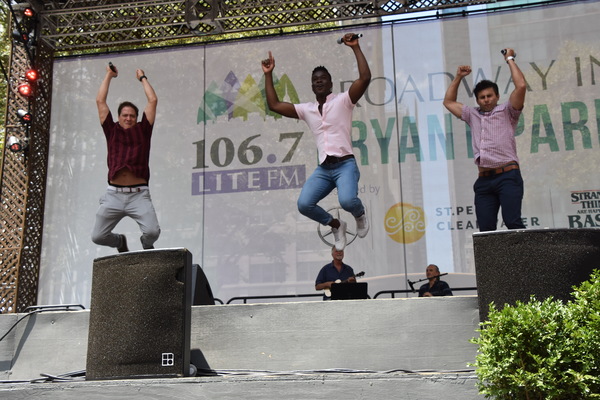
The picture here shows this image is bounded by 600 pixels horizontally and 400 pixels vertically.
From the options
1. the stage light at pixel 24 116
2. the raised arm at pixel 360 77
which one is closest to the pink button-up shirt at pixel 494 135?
the raised arm at pixel 360 77

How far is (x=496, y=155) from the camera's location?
6.33 metres

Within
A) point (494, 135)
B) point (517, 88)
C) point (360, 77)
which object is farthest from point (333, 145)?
point (517, 88)

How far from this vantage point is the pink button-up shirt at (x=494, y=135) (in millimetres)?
6324

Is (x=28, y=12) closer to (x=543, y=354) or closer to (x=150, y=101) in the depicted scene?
(x=150, y=101)

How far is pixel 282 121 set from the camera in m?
10.6

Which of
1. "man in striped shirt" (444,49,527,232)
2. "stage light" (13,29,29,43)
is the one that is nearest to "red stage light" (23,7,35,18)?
"stage light" (13,29,29,43)

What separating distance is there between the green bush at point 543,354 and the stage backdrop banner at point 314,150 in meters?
6.67

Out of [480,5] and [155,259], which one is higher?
[480,5]

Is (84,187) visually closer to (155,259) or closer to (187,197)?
(187,197)

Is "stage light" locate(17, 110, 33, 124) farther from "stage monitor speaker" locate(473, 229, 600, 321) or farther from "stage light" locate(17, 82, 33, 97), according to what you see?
"stage monitor speaker" locate(473, 229, 600, 321)

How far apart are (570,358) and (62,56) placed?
1023 centimetres

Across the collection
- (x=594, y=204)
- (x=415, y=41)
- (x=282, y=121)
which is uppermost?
(x=415, y=41)

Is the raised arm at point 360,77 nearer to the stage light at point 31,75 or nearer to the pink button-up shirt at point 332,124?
the pink button-up shirt at point 332,124

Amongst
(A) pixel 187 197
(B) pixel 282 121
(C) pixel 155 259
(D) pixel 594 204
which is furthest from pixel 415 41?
(C) pixel 155 259
